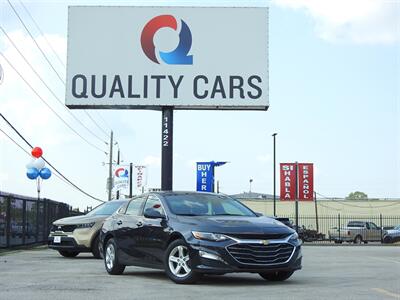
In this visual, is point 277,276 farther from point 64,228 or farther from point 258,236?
point 64,228

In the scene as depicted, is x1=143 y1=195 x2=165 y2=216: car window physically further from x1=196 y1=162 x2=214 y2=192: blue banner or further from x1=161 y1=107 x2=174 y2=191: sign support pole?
x1=196 y1=162 x2=214 y2=192: blue banner

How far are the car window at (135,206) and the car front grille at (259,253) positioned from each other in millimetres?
2596

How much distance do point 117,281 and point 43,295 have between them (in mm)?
1964

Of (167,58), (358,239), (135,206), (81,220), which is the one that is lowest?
(358,239)

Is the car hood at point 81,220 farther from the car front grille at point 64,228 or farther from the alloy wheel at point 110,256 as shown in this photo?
the alloy wheel at point 110,256

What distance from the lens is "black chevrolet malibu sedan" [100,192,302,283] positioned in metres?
9.69

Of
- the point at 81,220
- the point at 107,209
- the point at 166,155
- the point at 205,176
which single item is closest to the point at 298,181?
the point at 205,176

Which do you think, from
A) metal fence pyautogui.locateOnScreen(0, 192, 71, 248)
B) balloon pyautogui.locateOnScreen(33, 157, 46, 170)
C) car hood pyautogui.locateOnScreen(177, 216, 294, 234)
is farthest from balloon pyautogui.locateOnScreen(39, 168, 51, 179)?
car hood pyautogui.locateOnScreen(177, 216, 294, 234)

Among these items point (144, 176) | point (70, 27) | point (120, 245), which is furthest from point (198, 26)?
point (144, 176)

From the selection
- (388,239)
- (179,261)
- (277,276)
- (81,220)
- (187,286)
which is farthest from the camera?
(388,239)

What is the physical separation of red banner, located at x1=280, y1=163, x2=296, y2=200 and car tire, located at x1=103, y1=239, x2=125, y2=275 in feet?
91.3

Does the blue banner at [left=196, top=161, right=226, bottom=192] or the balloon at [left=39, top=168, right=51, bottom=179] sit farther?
the blue banner at [left=196, top=161, right=226, bottom=192]

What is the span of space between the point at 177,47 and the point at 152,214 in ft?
47.2

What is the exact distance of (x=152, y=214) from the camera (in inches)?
429
